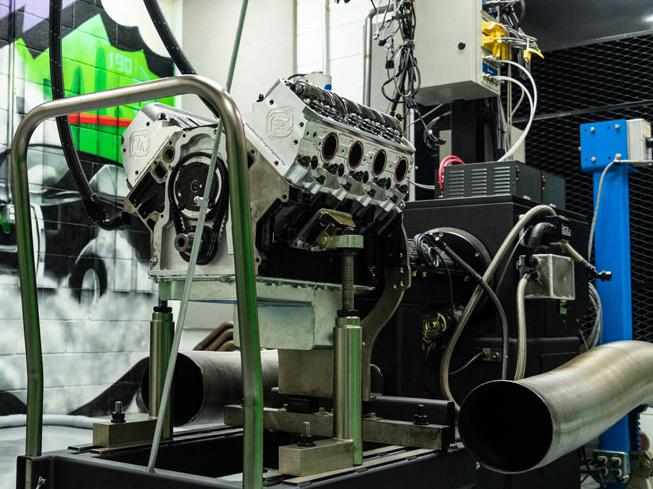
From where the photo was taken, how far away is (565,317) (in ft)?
9.80

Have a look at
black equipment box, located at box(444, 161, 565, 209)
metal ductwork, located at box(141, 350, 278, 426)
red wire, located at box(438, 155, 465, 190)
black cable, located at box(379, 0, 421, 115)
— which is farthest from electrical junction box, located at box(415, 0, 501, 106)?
metal ductwork, located at box(141, 350, 278, 426)

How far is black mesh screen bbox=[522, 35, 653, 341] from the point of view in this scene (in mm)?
4043

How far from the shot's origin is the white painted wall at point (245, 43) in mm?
5402

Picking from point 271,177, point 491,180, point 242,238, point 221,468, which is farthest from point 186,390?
point 491,180

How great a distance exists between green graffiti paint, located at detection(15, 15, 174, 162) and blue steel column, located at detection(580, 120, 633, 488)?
3026 mm

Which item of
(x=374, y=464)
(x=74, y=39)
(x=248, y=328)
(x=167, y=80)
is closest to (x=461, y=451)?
(x=374, y=464)

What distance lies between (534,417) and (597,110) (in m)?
2.69

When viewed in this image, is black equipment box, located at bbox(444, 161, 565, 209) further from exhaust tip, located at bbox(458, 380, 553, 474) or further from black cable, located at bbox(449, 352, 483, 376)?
exhaust tip, located at bbox(458, 380, 553, 474)

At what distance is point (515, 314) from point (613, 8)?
2250mm

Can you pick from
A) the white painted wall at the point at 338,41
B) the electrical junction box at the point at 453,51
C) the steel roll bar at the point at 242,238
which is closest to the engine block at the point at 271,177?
the steel roll bar at the point at 242,238

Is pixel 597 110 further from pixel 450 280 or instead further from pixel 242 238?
pixel 242 238

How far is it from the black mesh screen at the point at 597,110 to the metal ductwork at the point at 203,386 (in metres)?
2.53

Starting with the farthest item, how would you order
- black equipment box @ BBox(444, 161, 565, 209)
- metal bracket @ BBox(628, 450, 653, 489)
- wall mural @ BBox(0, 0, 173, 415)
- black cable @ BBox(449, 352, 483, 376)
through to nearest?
1. wall mural @ BBox(0, 0, 173, 415)
2. metal bracket @ BBox(628, 450, 653, 489)
3. black equipment box @ BBox(444, 161, 565, 209)
4. black cable @ BBox(449, 352, 483, 376)

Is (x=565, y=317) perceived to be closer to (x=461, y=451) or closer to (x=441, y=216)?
(x=441, y=216)
